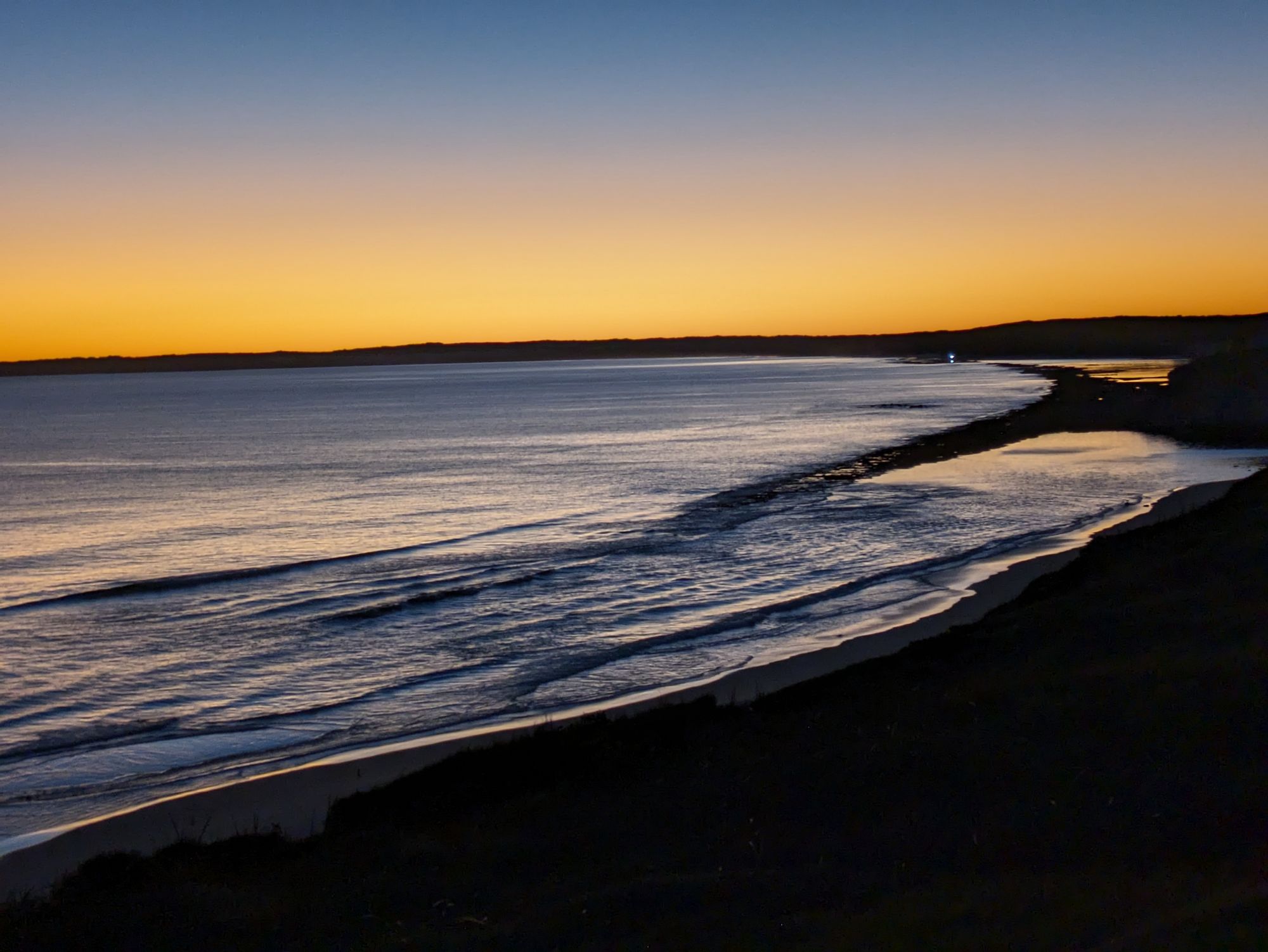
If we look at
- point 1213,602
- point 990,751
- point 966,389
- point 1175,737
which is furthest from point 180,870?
point 966,389

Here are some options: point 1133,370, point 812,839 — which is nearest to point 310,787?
point 812,839

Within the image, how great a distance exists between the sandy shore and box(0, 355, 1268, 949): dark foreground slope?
32.4 inches

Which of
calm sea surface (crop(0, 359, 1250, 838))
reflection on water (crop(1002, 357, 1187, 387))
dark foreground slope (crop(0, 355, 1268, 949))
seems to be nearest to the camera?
dark foreground slope (crop(0, 355, 1268, 949))

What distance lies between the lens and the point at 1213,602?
13.3 m

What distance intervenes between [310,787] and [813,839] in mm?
5041

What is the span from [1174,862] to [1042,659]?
537cm

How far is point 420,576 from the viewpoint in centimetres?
2131

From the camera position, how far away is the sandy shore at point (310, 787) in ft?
29.4

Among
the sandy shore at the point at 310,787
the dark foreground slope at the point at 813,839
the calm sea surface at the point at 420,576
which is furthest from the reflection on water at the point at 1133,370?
the dark foreground slope at the point at 813,839

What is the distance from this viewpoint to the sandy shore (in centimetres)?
895

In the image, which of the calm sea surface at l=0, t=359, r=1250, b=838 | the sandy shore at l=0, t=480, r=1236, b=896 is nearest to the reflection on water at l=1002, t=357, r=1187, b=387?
the calm sea surface at l=0, t=359, r=1250, b=838

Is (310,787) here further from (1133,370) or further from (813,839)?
(1133,370)

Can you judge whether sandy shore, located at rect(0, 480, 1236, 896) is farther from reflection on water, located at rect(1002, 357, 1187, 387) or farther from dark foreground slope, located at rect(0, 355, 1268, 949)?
reflection on water, located at rect(1002, 357, 1187, 387)

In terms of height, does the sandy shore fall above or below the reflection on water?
below
